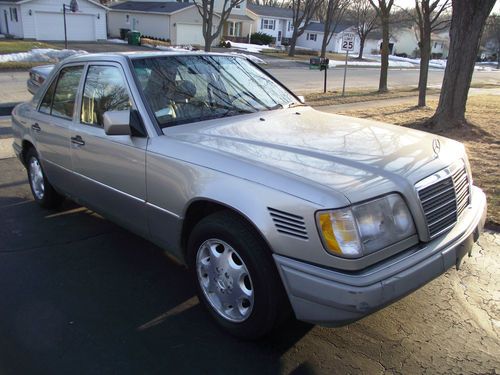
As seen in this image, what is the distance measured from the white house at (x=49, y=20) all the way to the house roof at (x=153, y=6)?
6.52m

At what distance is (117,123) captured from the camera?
3.32m

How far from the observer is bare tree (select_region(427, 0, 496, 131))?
29.9ft

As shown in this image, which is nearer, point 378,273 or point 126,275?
point 378,273

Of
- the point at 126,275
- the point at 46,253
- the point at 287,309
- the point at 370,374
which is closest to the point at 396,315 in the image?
the point at 370,374

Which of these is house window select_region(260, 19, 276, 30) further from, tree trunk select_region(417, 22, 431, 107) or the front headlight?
the front headlight

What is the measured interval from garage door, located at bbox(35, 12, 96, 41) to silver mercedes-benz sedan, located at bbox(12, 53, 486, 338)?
125 ft

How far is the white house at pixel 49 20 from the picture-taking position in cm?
3678

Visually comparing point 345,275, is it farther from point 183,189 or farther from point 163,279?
point 163,279

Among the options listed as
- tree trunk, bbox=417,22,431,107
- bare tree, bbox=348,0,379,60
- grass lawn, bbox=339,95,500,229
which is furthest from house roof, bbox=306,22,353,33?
grass lawn, bbox=339,95,500,229

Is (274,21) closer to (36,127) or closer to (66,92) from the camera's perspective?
(36,127)

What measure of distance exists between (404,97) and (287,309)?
16.9 metres

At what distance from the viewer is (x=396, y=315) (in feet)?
11.1

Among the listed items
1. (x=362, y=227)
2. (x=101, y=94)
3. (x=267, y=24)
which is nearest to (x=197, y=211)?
(x=362, y=227)

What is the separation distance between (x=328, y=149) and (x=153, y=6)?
49297mm
